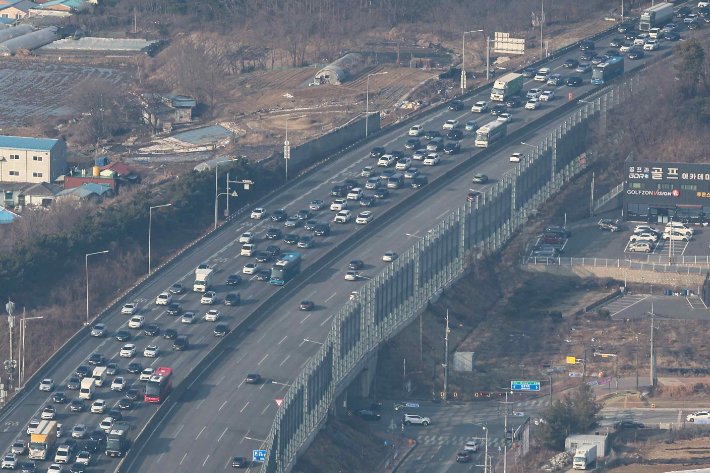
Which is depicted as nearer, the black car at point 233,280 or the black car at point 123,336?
the black car at point 123,336

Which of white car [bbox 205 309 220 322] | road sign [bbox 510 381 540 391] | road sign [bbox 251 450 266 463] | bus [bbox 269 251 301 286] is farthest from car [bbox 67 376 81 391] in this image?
road sign [bbox 510 381 540 391]

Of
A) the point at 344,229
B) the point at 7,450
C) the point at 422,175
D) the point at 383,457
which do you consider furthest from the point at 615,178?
the point at 7,450

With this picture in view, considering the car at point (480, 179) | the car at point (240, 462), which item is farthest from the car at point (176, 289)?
the car at point (480, 179)

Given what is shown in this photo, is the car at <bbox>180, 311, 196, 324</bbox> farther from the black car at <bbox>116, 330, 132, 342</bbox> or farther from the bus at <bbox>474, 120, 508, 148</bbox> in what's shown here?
the bus at <bbox>474, 120, 508, 148</bbox>

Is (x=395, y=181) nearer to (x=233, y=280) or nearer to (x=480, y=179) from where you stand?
(x=480, y=179)

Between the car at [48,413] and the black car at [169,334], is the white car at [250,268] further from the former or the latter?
the car at [48,413]

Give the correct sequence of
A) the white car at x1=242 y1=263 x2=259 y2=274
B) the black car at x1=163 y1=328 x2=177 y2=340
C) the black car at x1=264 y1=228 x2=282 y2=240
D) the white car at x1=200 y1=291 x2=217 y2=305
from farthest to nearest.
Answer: the black car at x1=264 y1=228 x2=282 y2=240 < the white car at x1=242 y1=263 x2=259 y2=274 < the white car at x1=200 y1=291 x2=217 y2=305 < the black car at x1=163 y1=328 x2=177 y2=340

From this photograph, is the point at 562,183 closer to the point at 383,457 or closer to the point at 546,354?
the point at 546,354
